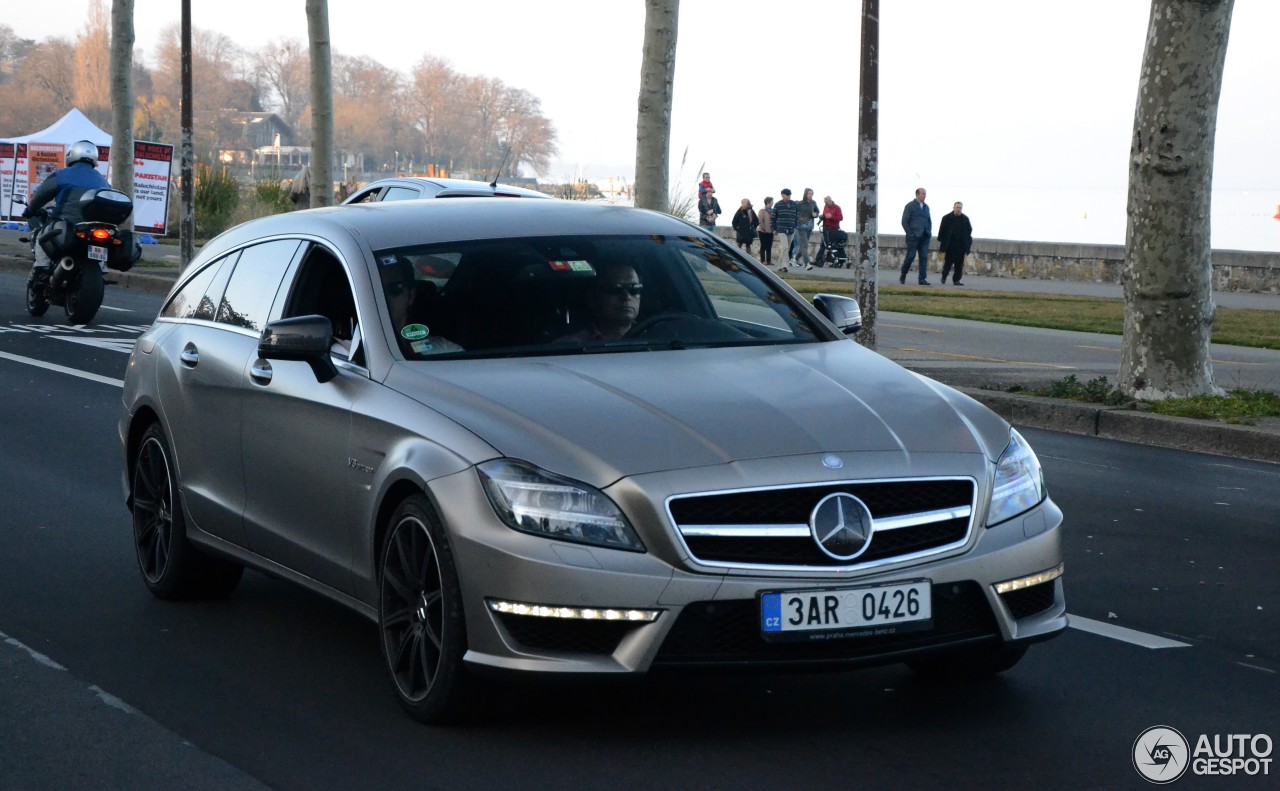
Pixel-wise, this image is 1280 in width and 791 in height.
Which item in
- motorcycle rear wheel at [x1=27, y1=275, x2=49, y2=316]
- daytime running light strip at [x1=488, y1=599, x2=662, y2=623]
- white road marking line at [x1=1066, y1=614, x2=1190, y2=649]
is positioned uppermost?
daytime running light strip at [x1=488, y1=599, x2=662, y2=623]

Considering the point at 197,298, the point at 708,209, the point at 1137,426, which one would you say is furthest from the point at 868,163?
the point at 708,209

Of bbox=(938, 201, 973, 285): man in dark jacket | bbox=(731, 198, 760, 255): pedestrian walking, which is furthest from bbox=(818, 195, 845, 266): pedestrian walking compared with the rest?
bbox=(938, 201, 973, 285): man in dark jacket

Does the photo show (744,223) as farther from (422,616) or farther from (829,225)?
(422,616)

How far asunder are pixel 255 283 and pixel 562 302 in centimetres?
143

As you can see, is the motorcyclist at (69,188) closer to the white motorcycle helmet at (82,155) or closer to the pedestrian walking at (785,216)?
the white motorcycle helmet at (82,155)

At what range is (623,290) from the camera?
6.32 m

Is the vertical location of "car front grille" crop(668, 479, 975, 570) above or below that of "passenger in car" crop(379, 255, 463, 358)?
below

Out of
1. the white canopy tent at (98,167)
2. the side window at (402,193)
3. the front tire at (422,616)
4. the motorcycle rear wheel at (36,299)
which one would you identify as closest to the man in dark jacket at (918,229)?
the white canopy tent at (98,167)

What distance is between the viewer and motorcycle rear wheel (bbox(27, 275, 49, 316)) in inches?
842

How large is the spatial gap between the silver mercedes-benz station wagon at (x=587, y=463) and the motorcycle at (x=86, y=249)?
45.5 ft

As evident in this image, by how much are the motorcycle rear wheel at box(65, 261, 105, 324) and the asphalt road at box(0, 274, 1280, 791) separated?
491 inches

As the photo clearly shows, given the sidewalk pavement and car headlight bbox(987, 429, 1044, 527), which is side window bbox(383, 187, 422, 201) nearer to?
the sidewalk pavement

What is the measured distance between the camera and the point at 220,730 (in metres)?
5.43

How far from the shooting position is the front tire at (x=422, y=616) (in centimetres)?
516
